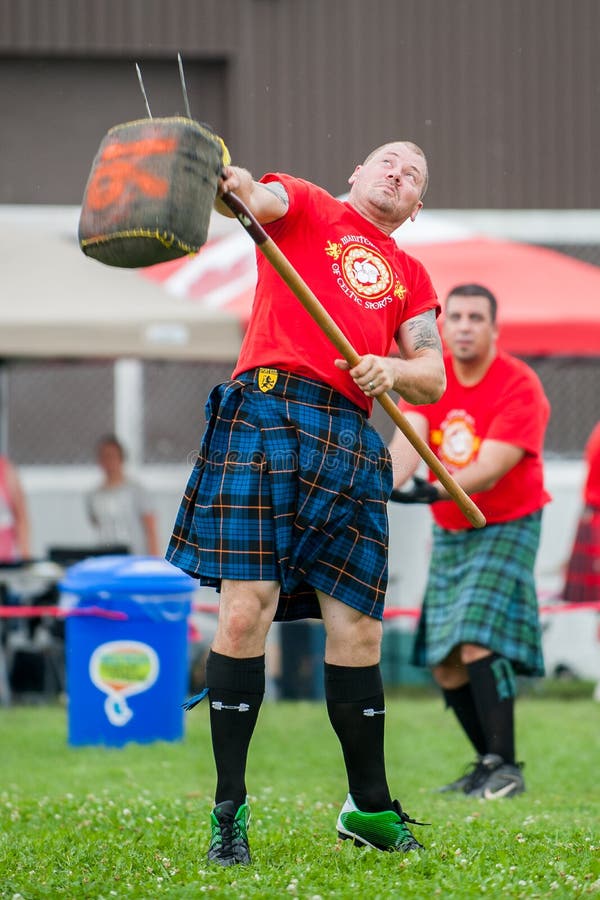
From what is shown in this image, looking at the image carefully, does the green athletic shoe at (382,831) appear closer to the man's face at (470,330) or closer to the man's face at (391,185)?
the man's face at (391,185)

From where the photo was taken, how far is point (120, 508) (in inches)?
374

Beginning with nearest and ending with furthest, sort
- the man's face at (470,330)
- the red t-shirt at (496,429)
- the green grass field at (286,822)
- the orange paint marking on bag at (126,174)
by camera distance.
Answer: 1. the orange paint marking on bag at (126,174)
2. the green grass field at (286,822)
3. the red t-shirt at (496,429)
4. the man's face at (470,330)

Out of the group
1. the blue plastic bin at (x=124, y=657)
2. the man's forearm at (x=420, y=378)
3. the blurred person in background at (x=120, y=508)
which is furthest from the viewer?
the blurred person in background at (x=120, y=508)

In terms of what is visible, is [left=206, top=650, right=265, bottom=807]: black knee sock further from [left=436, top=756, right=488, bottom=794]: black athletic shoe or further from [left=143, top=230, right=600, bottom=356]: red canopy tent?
[left=143, top=230, right=600, bottom=356]: red canopy tent

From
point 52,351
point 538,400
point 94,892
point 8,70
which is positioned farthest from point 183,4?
point 94,892

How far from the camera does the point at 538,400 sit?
534 cm

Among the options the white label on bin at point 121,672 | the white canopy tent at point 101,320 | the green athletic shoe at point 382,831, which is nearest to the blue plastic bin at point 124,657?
the white label on bin at point 121,672

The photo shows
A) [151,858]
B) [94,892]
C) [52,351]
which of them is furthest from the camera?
[52,351]

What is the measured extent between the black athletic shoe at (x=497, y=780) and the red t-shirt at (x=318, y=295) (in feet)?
6.62

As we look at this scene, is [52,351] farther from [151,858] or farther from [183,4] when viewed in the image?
[151,858]

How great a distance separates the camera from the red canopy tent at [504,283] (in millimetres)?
8320

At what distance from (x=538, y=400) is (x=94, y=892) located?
2.86 meters

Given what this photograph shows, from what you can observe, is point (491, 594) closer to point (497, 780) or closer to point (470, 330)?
point (497, 780)

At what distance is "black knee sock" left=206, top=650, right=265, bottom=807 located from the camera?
3434 millimetres
